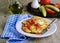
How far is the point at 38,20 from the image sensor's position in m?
0.95

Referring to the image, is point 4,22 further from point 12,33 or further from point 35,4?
point 35,4

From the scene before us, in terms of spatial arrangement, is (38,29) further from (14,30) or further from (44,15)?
(44,15)

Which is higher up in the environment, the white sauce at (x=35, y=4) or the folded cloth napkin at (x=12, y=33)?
the white sauce at (x=35, y=4)

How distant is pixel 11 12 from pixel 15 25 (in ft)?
0.69

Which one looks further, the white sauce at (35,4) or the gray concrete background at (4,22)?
the white sauce at (35,4)

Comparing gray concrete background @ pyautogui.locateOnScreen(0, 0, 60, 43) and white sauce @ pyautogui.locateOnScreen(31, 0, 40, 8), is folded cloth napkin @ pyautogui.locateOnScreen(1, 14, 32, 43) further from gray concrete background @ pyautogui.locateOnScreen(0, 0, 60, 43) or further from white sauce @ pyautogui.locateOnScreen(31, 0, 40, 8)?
white sauce @ pyautogui.locateOnScreen(31, 0, 40, 8)

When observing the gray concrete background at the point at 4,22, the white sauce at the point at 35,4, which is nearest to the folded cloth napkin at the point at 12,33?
the gray concrete background at the point at 4,22

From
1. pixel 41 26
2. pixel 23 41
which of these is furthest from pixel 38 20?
pixel 23 41

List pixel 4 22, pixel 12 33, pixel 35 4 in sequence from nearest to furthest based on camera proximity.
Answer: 1. pixel 12 33
2. pixel 4 22
3. pixel 35 4

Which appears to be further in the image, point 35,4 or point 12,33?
point 35,4

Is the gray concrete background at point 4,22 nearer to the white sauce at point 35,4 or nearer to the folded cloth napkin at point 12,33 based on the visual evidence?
the folded cloth napkin at point 12,33

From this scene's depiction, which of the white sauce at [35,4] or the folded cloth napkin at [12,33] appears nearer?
the folded cloth napkin at [12,33]

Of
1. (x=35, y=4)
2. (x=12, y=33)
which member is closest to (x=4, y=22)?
(x=12, y=33)

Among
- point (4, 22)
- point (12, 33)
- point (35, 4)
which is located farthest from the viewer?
point (35, 4)
